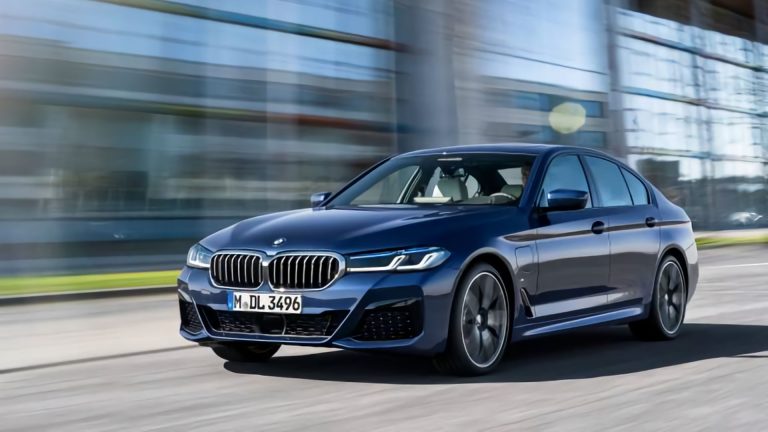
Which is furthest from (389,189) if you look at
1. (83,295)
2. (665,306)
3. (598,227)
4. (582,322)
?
(83,295)

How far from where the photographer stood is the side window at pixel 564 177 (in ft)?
24.2

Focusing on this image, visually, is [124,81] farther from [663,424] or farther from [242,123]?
[663,424]

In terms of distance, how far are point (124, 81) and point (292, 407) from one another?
57.6ft

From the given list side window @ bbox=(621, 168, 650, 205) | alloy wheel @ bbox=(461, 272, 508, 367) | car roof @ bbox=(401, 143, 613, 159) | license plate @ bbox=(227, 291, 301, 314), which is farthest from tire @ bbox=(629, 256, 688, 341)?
license plate @ bbox=(227, 291, 301, 314)

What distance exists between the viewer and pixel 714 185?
44.8 meters

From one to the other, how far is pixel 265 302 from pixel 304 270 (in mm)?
274

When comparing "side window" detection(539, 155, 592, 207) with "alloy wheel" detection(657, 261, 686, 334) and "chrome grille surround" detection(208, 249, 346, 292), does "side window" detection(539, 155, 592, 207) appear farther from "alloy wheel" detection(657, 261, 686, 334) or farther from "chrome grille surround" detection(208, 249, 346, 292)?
"chrome grille surround" detection(208, 249, 346, 292)

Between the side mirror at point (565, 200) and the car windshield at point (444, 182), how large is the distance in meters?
0.20

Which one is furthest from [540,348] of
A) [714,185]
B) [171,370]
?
[714,185]

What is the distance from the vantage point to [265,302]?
20.4 feet

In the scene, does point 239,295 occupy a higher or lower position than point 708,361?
higher

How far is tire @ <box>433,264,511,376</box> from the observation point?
6273 mm

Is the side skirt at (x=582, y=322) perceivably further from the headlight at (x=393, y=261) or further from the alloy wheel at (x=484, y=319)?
the headlight at (x=393, y=261)

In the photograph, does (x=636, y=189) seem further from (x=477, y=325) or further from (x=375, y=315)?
(x=375, y=315)
